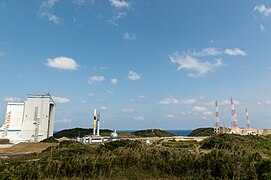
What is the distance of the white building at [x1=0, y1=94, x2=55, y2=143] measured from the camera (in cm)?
3291

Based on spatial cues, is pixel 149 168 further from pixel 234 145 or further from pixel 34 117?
pixel 34 117

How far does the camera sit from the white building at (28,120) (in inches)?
1296

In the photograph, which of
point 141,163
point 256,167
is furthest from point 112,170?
point 256,167

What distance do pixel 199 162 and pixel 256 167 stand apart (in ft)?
5.75

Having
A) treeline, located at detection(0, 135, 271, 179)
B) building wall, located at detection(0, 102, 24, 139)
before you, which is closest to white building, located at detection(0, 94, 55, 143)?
building wall, located at detection(0, 102, 24, 139)

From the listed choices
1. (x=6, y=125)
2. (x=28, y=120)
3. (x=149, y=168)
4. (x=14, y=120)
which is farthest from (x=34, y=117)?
(x=149, y=168)

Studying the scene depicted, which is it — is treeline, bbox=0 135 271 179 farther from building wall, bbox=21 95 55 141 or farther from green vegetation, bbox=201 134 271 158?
building wall, bbox=21 95 55 141

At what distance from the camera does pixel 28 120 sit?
33.3 metres

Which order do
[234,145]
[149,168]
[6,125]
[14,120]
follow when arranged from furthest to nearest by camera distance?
[14,120] < [6,125] < [234,145] < [149,168]

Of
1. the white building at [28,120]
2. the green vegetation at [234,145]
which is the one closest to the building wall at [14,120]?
the white building at [28,120]

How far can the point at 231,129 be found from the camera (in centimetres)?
4791

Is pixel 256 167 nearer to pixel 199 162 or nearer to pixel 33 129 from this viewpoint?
pixel 199 162

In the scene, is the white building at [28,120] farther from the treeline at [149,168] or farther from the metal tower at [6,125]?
the treeline at [149,168]

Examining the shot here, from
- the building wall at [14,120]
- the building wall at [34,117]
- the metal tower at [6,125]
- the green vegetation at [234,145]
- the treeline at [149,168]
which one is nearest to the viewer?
the treeline at [149,168]
